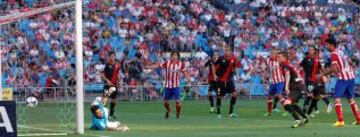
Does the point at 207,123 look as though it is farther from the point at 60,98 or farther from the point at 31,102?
the point at 60,98

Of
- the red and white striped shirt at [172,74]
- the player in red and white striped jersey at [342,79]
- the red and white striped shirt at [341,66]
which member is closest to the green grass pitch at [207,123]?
the player in red and white striped jersey at [342,79]

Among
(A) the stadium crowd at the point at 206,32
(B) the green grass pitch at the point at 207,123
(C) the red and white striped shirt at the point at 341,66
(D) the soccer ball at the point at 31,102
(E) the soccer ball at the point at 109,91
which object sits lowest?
(B) the green grass pitch at the point at 207,123

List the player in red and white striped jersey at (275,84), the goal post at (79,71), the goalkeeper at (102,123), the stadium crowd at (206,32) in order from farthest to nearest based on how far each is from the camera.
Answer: the stadium crowd at (206,32) → the player in red and white striped jersey at (275,84) → the goalkeeper at (102,123) → the goal post at (79,71)

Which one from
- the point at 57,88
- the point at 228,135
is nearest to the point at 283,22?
the point at 57,88

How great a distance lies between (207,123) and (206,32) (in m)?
23.3

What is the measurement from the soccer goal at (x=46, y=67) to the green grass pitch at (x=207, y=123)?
0.29 meters

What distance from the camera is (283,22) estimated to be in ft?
172

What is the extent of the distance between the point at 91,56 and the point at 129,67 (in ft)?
14.7

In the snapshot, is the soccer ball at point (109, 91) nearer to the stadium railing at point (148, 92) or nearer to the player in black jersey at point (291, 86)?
the player in black jersey at point (291, 86)

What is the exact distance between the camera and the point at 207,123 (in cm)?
2675

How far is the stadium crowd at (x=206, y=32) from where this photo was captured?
44781 mm

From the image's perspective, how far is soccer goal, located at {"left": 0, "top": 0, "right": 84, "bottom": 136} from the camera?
2217cm

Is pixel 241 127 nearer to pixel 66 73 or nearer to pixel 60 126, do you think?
pixel 60 126

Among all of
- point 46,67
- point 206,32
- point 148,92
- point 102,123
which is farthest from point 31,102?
point 206,32
